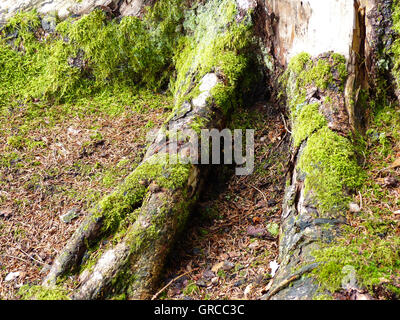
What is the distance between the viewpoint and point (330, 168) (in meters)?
3.29

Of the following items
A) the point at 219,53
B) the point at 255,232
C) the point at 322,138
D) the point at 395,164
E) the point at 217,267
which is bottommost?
the point at 217,267

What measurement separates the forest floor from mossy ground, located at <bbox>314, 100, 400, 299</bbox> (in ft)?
9.01

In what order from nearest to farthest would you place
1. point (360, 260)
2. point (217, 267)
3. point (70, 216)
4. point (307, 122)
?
point (360, 260) < point (217, 267) < point (307, 122) < point (70, 216)

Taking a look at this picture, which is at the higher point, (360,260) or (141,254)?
(360,260)

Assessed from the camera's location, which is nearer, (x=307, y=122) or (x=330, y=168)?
(x=330, y=168)

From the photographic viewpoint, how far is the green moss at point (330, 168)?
3098mm

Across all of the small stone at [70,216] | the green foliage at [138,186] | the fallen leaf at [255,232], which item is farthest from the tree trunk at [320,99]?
the small stone at [70,216]

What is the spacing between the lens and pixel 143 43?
5.70 metres

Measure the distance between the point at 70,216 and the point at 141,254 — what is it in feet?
4.40

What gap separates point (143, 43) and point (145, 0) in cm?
67

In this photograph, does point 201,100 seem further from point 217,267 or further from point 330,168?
point 217,267

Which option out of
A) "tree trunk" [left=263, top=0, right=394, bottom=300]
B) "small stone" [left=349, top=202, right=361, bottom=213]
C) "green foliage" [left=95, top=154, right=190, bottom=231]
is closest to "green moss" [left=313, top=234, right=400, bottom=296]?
"tree trunk" [left=263, top=0, right=394, bottom=300]

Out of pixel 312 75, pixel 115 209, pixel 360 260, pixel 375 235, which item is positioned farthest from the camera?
pixel 312 75

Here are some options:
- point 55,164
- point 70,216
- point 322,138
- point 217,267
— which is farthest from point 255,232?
point 55,164
